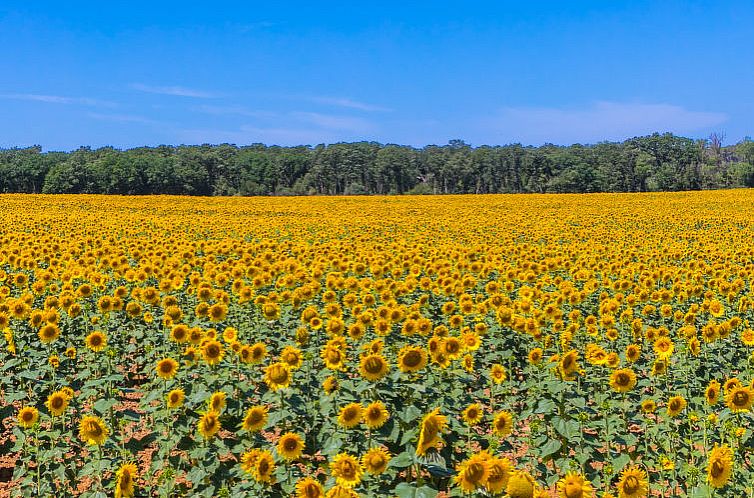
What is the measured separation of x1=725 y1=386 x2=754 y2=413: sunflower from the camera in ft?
16.0

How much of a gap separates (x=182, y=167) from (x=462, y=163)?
56223mm

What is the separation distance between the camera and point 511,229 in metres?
23.9

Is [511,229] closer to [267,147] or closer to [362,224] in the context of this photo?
[362,224]

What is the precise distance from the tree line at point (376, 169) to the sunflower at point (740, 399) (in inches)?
3644

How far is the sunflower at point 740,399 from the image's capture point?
4891 mm

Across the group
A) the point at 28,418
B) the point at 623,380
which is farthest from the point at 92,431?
the point at 623,380

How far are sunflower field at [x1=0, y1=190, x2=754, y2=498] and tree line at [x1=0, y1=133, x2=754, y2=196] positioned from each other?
85505mm

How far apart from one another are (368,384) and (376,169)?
11782 centimetres

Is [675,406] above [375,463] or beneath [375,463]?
beneath

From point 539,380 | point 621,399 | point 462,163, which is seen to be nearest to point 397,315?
point 539,380

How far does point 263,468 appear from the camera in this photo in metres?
3.78

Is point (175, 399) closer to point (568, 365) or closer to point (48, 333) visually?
point (48, 333)

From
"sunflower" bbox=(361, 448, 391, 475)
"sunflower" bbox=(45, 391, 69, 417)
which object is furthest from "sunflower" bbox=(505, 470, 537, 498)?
"sunflower" bbox=(45, 391, 69, 417)

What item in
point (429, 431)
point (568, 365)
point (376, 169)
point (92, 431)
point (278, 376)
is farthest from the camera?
point (376, 169)
